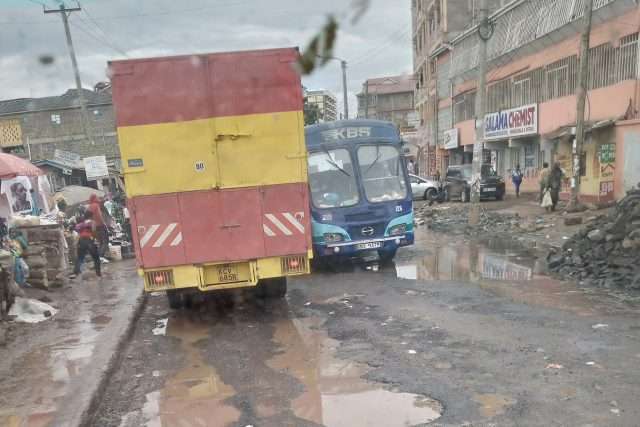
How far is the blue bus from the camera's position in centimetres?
1012

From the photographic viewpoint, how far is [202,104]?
21.2 feet

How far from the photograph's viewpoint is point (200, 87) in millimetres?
6355

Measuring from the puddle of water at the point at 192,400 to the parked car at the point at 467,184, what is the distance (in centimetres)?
1940

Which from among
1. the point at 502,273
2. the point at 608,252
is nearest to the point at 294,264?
the point at 502,273

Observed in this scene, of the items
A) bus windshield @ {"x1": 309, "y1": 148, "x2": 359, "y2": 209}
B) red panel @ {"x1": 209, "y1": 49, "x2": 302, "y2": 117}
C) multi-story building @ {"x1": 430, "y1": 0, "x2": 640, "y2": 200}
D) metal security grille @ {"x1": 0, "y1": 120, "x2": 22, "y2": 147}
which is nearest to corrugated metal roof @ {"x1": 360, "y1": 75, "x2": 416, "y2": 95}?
red panel @ {"x1": 209, "y1": 49, "x2": 302, "y2": 117}

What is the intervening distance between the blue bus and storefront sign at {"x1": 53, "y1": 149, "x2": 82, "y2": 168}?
22.4 m

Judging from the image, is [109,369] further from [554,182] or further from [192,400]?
[554,182]

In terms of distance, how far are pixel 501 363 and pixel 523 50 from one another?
21.5 metres

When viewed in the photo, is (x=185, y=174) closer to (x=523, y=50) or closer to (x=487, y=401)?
(x=487, y=401)

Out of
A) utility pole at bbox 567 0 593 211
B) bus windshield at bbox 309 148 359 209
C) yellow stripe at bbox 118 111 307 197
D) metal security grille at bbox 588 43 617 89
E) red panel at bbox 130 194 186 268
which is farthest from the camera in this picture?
metal security grille at bbox 588 43 617 89

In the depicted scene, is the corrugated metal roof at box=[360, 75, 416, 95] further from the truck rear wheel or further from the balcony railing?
the balcony railing

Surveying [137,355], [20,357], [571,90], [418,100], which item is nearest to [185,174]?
[137,355]

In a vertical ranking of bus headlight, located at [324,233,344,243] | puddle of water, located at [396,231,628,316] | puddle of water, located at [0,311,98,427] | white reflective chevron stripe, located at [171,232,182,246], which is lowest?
puddle of water, located at [396,231,628,316]

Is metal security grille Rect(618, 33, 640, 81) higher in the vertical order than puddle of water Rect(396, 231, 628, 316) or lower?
higher
